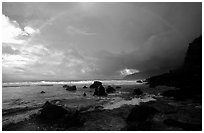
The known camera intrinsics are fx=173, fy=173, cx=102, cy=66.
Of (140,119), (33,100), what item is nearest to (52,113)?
(140,119)

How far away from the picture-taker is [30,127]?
49.4 feet

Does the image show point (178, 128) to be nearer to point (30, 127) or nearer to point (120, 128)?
point (120, 128)

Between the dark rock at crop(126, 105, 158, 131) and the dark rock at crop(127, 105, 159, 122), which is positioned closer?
the dark rock at crop(126, 105, 158, 131)

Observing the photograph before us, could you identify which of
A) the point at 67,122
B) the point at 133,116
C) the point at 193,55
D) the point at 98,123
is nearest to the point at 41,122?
the point at 67,122

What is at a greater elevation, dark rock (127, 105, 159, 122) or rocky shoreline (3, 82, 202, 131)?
dark rock (127, 105, 159, 122)

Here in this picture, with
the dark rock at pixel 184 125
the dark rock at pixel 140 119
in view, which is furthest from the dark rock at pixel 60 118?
the dark rock at pixel 184 125

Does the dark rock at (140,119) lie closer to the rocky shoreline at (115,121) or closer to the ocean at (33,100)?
the rocky shoreline at (115,121)

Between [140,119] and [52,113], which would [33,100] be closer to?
[52,113]

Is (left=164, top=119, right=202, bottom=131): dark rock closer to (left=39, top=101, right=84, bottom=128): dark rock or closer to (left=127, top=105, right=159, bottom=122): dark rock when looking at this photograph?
(left=127, top=105, right=159, bottom=122): dark rock

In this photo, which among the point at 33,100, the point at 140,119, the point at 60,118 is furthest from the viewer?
the point at 33,100

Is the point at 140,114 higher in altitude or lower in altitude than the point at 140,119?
higher

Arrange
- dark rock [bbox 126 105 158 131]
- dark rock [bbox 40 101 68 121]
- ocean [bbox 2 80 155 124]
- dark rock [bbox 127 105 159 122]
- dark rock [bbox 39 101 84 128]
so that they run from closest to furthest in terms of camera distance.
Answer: dark rock [bbox 126 105 158 131] → dark rock [bbox 39 101 84 128] → dark rock [bbox 127 105 159 122] → dark rock [bbox 40 101 68 121] → ocean [bbox 2 80 155 124]

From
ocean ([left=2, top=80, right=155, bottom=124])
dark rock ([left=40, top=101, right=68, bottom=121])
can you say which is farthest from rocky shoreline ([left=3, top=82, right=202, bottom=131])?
ocean ([left=2, top=80, right=155, bottom=124])

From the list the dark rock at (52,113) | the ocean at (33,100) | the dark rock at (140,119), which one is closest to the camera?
the dark rock at (140,119)
